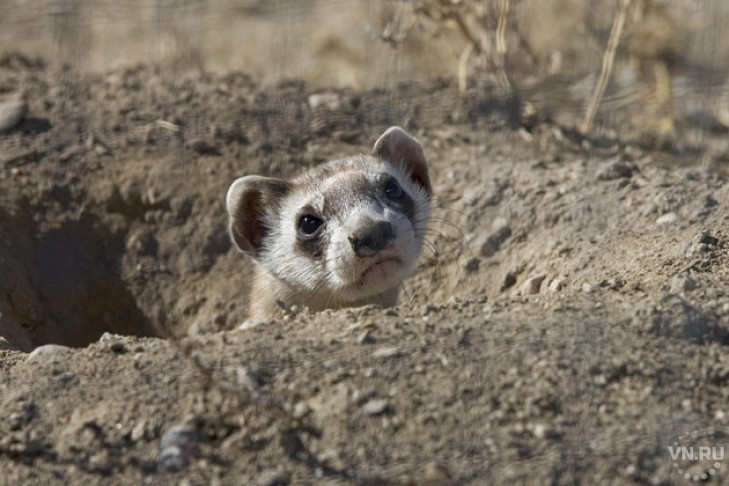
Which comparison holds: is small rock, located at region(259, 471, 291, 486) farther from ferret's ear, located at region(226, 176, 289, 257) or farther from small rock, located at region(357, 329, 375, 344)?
ferret's ear, located at region(226, 176, 289, 257)

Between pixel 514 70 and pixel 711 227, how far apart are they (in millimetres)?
2478

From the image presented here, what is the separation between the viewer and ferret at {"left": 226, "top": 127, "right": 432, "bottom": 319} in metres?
4.44

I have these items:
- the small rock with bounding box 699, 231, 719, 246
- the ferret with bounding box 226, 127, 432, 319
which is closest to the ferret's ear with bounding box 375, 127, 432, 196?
the ferret with bounding box 226, 127, 432, 319

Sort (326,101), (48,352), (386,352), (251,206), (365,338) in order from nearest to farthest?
(386,352), (365,338), (48,352), (251,206), (326,101)

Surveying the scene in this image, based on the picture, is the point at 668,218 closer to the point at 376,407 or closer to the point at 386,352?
the point at 386,352

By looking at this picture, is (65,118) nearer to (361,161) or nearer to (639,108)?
(361,161)

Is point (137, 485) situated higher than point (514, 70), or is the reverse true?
point (514, 70)

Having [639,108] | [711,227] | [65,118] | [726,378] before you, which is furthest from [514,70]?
[726,378]

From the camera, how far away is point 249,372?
3.10 meters

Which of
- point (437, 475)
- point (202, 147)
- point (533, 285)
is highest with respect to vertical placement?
point (202, 147)

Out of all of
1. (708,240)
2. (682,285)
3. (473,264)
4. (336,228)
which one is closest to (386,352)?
(682,285)

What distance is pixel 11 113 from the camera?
599 centimetres

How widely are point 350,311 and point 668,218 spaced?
1958 millimetres

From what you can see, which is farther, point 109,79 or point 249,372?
point 109,79
